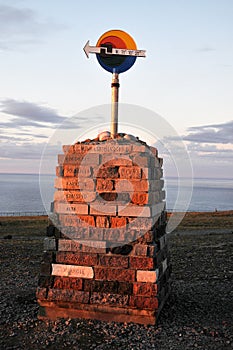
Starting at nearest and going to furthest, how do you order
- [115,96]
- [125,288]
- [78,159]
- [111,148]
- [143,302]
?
[143,302]
[125,288]
[111,148]
[78,159]
[115,96]

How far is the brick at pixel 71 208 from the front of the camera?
8.01 m

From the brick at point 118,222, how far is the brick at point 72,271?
3.29ft

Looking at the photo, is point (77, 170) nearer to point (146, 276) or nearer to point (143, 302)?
point (146, 276)

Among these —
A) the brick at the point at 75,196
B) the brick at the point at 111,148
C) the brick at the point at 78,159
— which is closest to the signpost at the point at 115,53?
the brick at the point at 111,148

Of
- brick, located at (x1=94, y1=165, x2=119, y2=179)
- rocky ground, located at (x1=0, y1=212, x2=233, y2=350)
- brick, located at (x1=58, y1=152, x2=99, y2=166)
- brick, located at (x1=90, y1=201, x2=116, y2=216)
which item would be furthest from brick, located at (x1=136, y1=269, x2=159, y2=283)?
brick, located at (x1=58, y1=152, x2=99, y2=166)

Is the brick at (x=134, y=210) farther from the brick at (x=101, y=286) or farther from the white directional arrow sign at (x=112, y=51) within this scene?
the white directional arrow sign at (x=112, y=51)

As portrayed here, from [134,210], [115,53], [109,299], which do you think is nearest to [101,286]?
[109,299]

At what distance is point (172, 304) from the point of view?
9195 mm

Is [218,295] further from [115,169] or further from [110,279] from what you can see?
[115,169]

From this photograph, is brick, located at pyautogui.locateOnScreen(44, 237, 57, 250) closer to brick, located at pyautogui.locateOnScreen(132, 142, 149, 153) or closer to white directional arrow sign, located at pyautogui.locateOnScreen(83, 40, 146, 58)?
brick, located at pyautogui.locateOnScreen(132, 142, 149, 153)

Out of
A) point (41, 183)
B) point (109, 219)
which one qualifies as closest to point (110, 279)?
point (109, 219)

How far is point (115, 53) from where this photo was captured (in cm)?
823

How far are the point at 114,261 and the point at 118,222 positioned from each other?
0.78 m

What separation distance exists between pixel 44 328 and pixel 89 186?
117 inches
